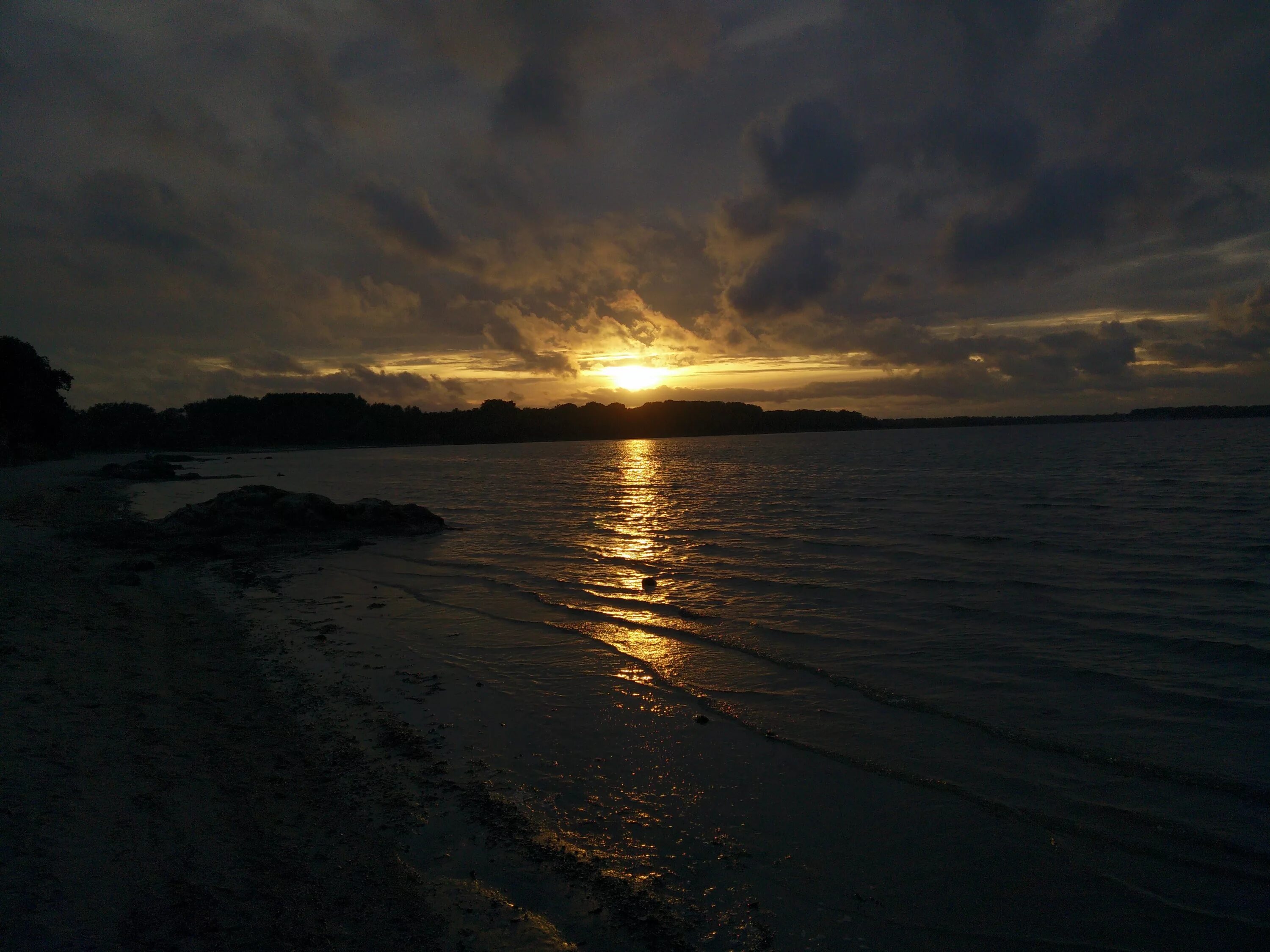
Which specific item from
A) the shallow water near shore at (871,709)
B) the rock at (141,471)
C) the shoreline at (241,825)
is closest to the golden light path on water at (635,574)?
the shallow water near shore at (871,709)

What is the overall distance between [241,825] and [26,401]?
247ft

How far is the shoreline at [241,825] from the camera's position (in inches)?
175

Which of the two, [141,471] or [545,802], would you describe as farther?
[141,471]

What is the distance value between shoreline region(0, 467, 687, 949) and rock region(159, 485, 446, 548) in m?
→ 14.0

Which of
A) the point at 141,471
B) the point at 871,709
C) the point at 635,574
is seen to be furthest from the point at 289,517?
the point at 141,471

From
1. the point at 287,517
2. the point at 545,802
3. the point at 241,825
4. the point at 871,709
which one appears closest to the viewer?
the point at 241,825

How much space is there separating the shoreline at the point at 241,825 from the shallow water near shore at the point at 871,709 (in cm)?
52

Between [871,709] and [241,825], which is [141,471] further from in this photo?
[871,709]

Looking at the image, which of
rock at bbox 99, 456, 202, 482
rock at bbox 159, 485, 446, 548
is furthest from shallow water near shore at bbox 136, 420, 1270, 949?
rock at bbox 99, 456, 202, 482

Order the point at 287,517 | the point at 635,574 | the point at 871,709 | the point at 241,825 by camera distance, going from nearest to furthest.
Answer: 1. the point at 241,825
2. the point at 871,709
3. the point at 635,574
4. the point at 287,517

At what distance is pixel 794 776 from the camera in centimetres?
715

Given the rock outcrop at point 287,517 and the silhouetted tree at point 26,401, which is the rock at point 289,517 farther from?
the silhouetted tree at point 26,401

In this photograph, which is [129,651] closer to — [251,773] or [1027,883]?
[251,773]

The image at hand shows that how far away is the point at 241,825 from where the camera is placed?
18.4ft
